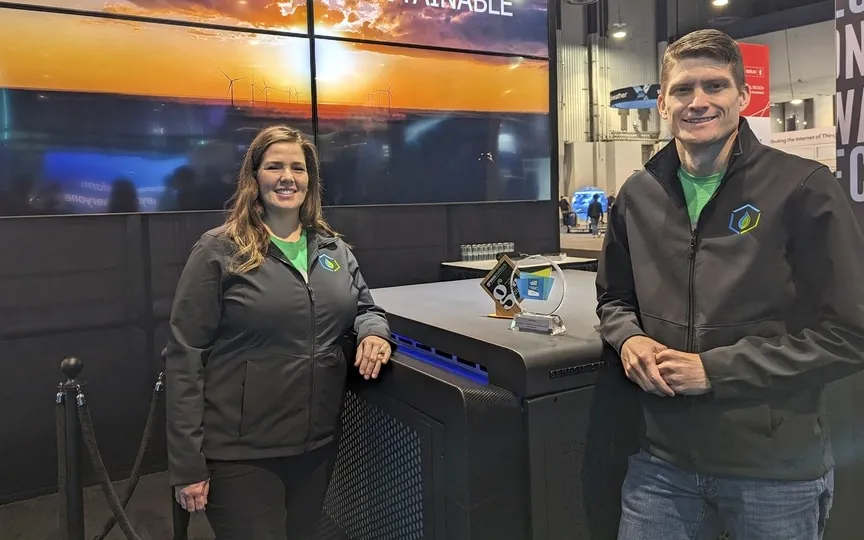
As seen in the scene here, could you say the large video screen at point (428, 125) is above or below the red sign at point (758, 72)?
below

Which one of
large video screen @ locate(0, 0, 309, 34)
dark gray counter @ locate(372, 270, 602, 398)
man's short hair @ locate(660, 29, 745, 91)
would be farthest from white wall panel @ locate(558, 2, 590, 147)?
man's short hair @ locate(660, 29, 745, 91)

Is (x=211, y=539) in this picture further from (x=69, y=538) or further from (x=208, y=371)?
(x=208, y=371)

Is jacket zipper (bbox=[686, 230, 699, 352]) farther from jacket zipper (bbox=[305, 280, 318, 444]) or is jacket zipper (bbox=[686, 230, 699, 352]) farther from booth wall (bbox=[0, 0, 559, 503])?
booth wall (bbox=[0, 0, 559, 503])

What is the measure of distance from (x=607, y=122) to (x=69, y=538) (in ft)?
54.4

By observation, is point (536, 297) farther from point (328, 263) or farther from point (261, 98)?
point (261, 98)

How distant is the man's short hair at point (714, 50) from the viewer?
1.31 metres

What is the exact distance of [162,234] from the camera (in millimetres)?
3564

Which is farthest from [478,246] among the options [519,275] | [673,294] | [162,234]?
[673,294]

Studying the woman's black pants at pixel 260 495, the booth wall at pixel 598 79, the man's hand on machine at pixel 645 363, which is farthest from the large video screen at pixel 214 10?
the booth wall at pixel 598 79

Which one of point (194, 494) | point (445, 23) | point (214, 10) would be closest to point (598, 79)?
point (445, 23)

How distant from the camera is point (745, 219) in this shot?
130cm

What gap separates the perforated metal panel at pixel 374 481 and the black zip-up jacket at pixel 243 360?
7.1 inches

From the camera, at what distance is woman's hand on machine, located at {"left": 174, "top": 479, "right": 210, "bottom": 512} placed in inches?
65.4

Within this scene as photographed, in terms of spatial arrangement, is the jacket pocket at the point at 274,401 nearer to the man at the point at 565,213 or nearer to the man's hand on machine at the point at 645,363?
the man's hand on machine at the point at 645,363
